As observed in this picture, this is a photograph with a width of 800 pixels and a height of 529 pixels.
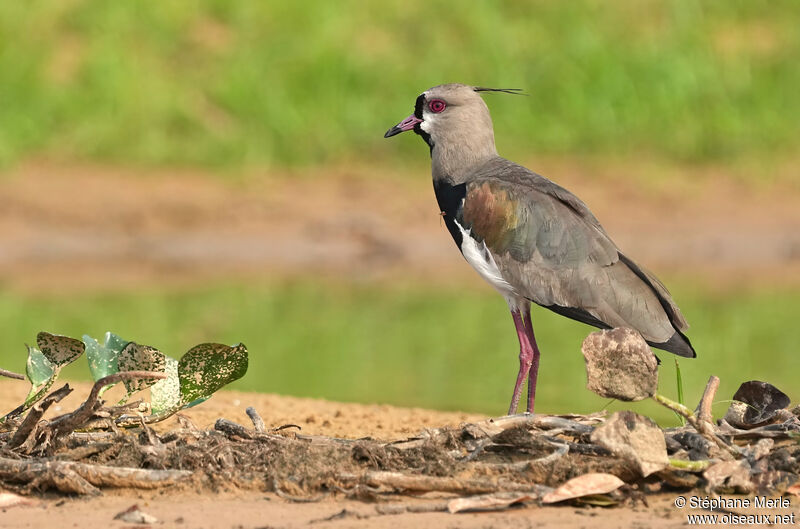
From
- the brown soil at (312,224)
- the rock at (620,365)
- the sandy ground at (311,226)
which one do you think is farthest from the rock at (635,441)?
the brown soil at (312,224)

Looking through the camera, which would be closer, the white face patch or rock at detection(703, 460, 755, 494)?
rock at detection(703, 460, 755, 494)

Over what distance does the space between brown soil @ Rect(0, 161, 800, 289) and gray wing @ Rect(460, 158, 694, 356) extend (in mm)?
6356

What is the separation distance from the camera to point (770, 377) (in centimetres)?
780

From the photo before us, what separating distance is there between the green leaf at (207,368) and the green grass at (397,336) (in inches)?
97.4

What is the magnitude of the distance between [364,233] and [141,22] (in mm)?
4828

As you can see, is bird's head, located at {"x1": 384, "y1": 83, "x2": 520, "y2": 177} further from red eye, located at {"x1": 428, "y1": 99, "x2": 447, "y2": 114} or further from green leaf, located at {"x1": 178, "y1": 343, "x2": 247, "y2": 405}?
green leaf, located at {"x1": 178, "y1": 343, "x2": 247, "y2": 405}

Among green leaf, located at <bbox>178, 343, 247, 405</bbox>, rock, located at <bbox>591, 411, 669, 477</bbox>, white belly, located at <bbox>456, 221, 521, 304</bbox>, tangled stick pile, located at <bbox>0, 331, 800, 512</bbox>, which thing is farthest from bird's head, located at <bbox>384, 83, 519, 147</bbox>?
rock, located at <bbox>591, 411, 669, 477</bbox>

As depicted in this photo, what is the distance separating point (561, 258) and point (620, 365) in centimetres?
158

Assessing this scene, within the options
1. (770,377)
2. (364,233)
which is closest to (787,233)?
(364,233)

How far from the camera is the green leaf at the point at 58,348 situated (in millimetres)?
4852

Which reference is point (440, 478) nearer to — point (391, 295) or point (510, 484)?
point (510, 484)

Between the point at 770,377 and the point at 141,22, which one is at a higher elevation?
the point at 141,22

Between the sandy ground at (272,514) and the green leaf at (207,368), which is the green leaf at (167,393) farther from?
the sandy ground at (272,514)

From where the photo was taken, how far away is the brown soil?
12.8m
